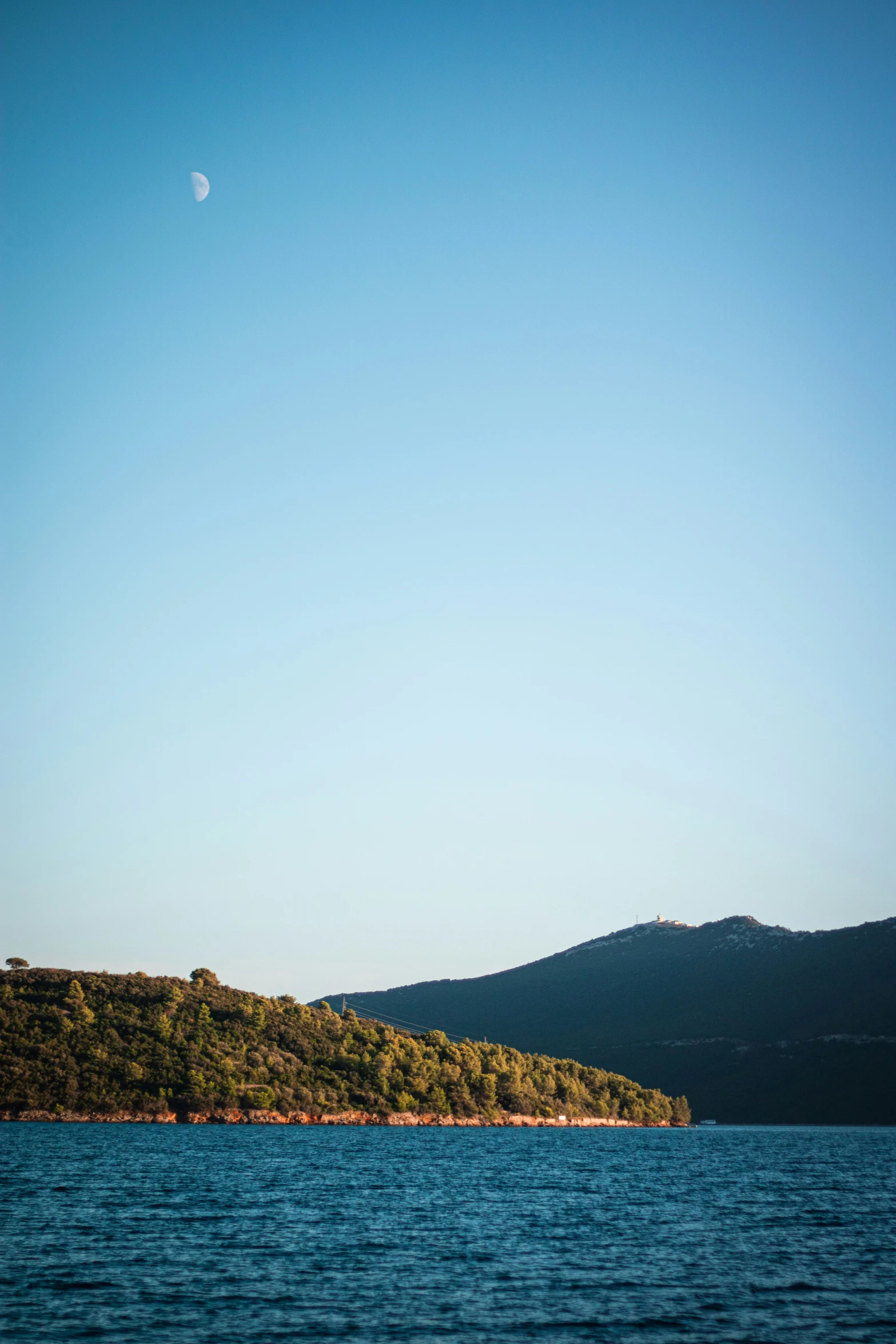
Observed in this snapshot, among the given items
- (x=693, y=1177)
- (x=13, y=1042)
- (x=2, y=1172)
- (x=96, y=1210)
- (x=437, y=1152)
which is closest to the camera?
(x=96, y=1210)

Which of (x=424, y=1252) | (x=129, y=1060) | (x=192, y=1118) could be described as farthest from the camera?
(x=192, y=1118)

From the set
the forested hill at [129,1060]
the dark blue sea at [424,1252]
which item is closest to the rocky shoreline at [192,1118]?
the forested hill at [129,1060]

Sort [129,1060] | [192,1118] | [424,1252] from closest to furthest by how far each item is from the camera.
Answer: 1. [424,1252]
2. [129,1060]
3. [192,1118]

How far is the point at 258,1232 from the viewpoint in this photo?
182 ft

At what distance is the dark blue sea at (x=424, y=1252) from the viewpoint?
36.1 metres

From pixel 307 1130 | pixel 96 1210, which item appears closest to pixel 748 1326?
pixel 96 1210

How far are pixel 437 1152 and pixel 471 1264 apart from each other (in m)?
91.0

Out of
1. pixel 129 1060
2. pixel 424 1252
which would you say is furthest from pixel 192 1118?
pixel 424 1252

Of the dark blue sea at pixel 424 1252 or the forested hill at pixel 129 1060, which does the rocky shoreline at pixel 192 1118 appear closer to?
the forested hill at pixel 129 1060

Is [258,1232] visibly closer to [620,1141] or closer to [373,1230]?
[373,1230]

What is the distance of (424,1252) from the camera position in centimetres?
5147

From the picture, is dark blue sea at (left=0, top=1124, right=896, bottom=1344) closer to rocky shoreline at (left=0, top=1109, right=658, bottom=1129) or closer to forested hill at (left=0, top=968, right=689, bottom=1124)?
rocky shoreline at (left=0, top=1109, right=658, bottom=1129)

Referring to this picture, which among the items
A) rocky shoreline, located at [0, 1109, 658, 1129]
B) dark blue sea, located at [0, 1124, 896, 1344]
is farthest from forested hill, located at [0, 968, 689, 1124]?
dark blue sea, located at [0, 1124, 896, 1344]

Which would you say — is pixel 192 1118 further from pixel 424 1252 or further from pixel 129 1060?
pixel 424 1252
